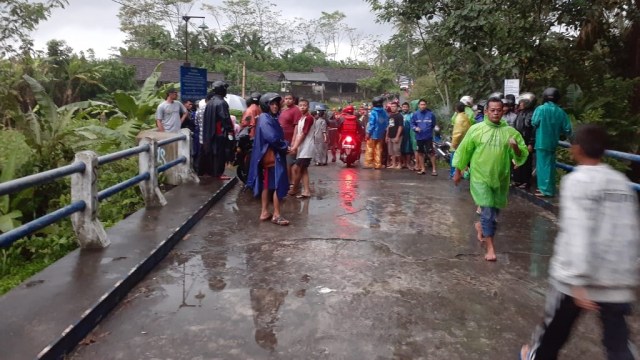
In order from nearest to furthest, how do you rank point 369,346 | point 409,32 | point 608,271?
point 608,271 < point 369,346 < point 409,32

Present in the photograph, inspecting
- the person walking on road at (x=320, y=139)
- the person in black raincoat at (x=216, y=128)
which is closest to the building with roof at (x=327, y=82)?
the person walking on road at (x=320, y=139)

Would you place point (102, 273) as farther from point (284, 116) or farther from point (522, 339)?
point (284, 116)

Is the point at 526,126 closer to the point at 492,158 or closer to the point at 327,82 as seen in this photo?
the point at 492,158

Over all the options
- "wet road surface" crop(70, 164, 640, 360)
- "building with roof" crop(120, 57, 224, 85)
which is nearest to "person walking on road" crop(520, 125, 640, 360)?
"wet road surface" crop(70, 164, 640, 360)

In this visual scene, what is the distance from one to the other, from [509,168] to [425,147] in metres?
6.42

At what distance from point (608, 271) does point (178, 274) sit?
3.63 metres

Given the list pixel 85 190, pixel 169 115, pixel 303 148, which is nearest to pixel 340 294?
pixel 85 190

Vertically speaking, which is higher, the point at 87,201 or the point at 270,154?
the point at 270,154

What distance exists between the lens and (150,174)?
700 cm

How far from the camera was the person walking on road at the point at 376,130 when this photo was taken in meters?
11.9

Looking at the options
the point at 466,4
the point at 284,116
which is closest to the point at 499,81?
the point at 466,4

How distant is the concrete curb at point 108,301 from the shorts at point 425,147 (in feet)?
20.8

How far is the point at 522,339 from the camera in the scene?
3.65 m

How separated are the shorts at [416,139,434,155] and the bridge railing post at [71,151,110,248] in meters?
7.80
